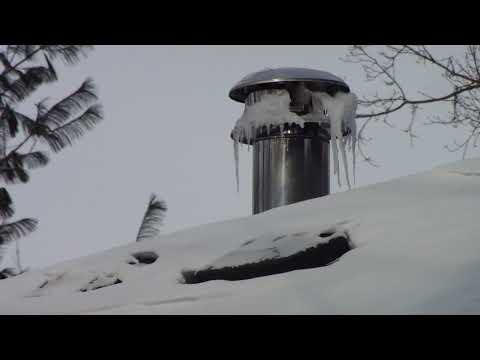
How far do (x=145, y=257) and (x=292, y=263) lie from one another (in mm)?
543

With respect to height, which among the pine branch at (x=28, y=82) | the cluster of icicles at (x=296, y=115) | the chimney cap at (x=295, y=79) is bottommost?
the cluster of icicles at (x=296, y=115)

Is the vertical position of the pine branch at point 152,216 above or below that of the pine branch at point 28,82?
below

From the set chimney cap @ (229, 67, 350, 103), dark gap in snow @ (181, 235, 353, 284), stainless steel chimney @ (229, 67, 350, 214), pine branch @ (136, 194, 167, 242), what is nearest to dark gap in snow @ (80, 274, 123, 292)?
dark gap in snow @ (181, 235, 353, 284)

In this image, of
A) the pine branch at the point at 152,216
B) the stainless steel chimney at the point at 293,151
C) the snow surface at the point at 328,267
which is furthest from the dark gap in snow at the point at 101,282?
the pine branch at the point at 152,216

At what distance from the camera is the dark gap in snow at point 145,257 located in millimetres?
2037

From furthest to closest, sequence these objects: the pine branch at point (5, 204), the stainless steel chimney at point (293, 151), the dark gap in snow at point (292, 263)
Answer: the pine branch at point (5, 204), the stainless steel chimney at point (293, 151), the dark gap in snow at point (292, 263)

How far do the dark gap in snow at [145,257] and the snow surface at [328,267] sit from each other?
0.06 feet

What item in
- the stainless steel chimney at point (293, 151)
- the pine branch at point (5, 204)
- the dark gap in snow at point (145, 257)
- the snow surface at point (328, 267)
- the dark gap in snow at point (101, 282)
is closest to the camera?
the snow surface at point (328, 267)

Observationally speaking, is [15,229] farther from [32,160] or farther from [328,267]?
[328,267]

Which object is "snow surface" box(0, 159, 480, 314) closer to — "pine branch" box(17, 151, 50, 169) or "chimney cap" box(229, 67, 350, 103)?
"chimney cap" box(229, 67, 350, 103)

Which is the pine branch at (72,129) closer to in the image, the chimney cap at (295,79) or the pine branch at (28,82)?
the pine branch at (28,82)

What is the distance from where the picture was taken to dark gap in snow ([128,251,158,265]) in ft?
6.68

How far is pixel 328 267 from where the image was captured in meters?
1.57
